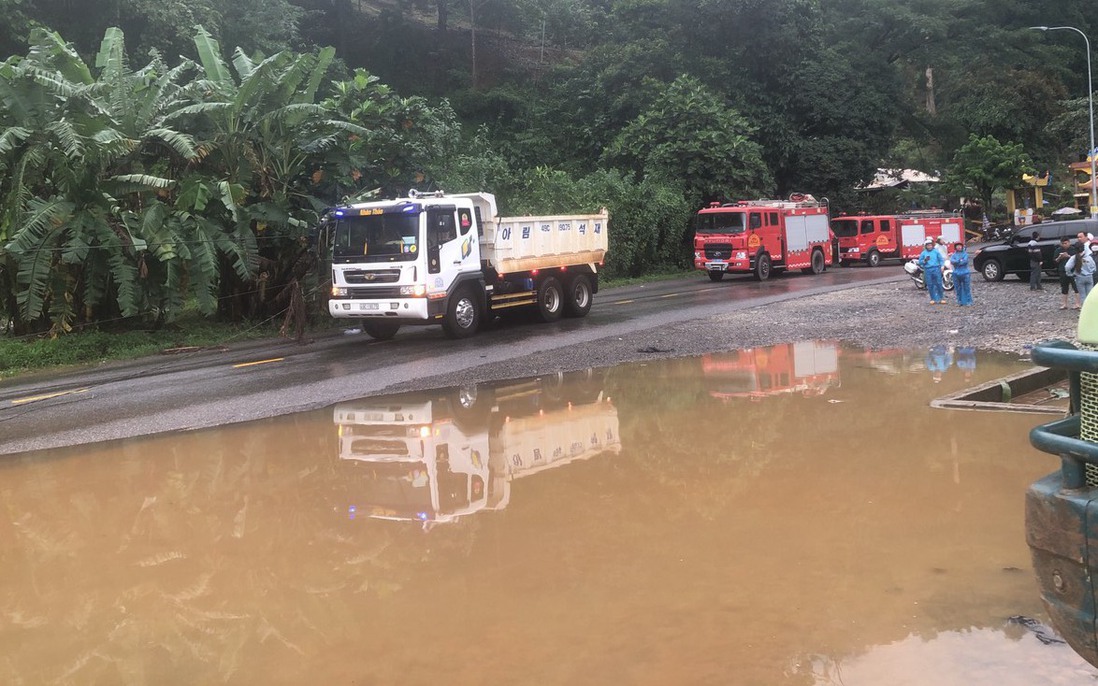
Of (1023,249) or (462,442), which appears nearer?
(462,442)

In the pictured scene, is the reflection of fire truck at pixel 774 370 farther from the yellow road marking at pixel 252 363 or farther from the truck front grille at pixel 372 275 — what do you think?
the yellow road marking at pixel 252 363

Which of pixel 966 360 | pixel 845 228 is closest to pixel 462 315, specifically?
pixel 966 360

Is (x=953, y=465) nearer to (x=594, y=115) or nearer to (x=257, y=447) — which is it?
(x=257, y=447)

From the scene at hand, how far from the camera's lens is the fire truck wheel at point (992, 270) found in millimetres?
25094

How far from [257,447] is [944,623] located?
6607 mm

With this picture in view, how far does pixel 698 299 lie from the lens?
77.2 feet

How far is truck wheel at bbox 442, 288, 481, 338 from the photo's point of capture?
55.8 ft

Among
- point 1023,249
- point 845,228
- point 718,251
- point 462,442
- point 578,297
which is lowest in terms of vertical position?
point 462,442

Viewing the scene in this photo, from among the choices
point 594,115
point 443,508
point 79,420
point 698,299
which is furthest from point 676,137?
point 443,508

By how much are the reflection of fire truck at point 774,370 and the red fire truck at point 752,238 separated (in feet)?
49.2

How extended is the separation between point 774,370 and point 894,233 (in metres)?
27.1

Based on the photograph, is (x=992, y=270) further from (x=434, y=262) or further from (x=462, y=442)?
(x=462, y=442)

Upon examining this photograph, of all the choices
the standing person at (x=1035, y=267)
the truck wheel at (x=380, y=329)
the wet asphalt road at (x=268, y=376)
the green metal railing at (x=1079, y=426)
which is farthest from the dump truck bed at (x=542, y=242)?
the green metal railing at (x=1079, y=426)

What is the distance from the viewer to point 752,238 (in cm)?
2997
